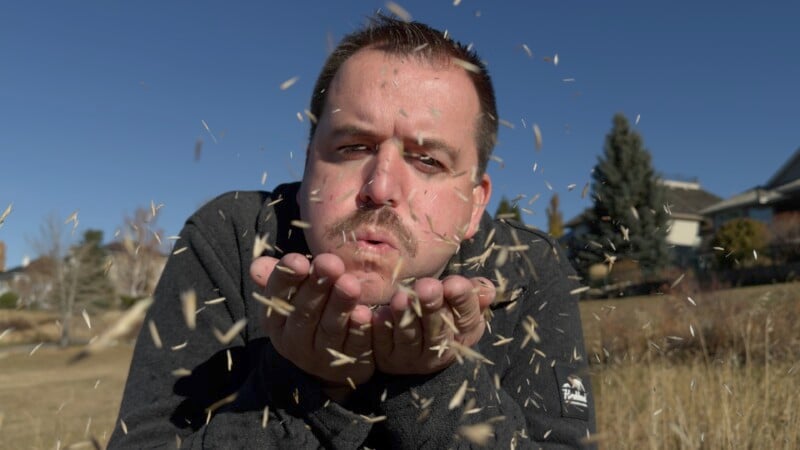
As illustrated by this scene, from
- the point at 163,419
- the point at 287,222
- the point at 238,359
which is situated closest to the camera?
the point at 163,419

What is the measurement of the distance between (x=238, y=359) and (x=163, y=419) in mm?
288

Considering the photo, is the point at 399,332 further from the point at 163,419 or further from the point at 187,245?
the point at 187,245

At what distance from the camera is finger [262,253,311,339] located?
3.87 feet

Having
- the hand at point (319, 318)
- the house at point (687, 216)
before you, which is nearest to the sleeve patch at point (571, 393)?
the hand at point (319, 318)

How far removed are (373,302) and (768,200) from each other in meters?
39.3

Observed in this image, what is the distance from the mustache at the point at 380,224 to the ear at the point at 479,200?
0.39m

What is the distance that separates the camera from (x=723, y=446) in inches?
113

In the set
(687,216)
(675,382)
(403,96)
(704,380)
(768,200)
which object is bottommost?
(675,382)

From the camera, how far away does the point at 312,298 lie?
1229 millimetres

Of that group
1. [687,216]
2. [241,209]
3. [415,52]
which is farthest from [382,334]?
[687,216]

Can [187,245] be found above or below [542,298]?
above

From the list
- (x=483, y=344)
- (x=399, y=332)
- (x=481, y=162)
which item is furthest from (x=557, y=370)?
(x=399, y=332)

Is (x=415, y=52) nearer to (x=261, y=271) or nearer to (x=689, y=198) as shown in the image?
(x=261, y=271)

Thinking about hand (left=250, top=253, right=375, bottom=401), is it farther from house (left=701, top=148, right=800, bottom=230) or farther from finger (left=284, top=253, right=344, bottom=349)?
house (left=701, top=148, right=800, bottom=230)
